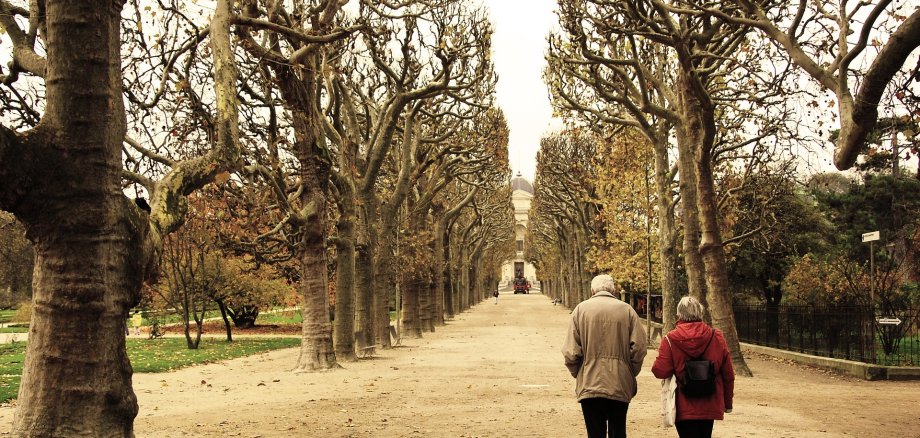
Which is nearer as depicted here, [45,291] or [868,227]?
[45,291]

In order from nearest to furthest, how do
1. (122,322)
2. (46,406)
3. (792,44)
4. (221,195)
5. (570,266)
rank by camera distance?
1. (46,406)
2. (122,322)
3. (792,44)
4. (221,195)
5. (570,266)

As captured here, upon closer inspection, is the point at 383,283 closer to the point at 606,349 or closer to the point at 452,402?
the point at 452,402

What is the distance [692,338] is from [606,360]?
67 cm

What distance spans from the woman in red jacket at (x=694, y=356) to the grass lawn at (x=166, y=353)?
10.7m

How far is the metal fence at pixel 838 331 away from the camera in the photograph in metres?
18.4

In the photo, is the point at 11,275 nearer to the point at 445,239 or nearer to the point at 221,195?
the point at 445,239

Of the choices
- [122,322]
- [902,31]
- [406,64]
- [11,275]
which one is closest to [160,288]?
[406,64]

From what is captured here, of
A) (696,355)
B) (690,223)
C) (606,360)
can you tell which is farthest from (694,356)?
(690,223)

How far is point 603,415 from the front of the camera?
663cm

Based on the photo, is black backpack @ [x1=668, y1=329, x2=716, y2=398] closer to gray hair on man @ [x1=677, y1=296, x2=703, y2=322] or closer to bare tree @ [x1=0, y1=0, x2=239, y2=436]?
gray hair on man @ [x1=677, y1=296, x2=703, y2=322]

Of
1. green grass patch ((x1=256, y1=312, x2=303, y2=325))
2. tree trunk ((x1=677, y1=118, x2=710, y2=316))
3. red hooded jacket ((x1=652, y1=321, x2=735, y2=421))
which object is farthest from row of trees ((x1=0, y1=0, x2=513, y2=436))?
green grass patch ((x1=256, y1=312, x2=303, y2=325))

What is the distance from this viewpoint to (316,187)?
17250 millimetres

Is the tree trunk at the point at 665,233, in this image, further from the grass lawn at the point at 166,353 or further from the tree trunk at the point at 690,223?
the grass lawn at the point at 166,353

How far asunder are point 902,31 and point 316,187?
12.2m
